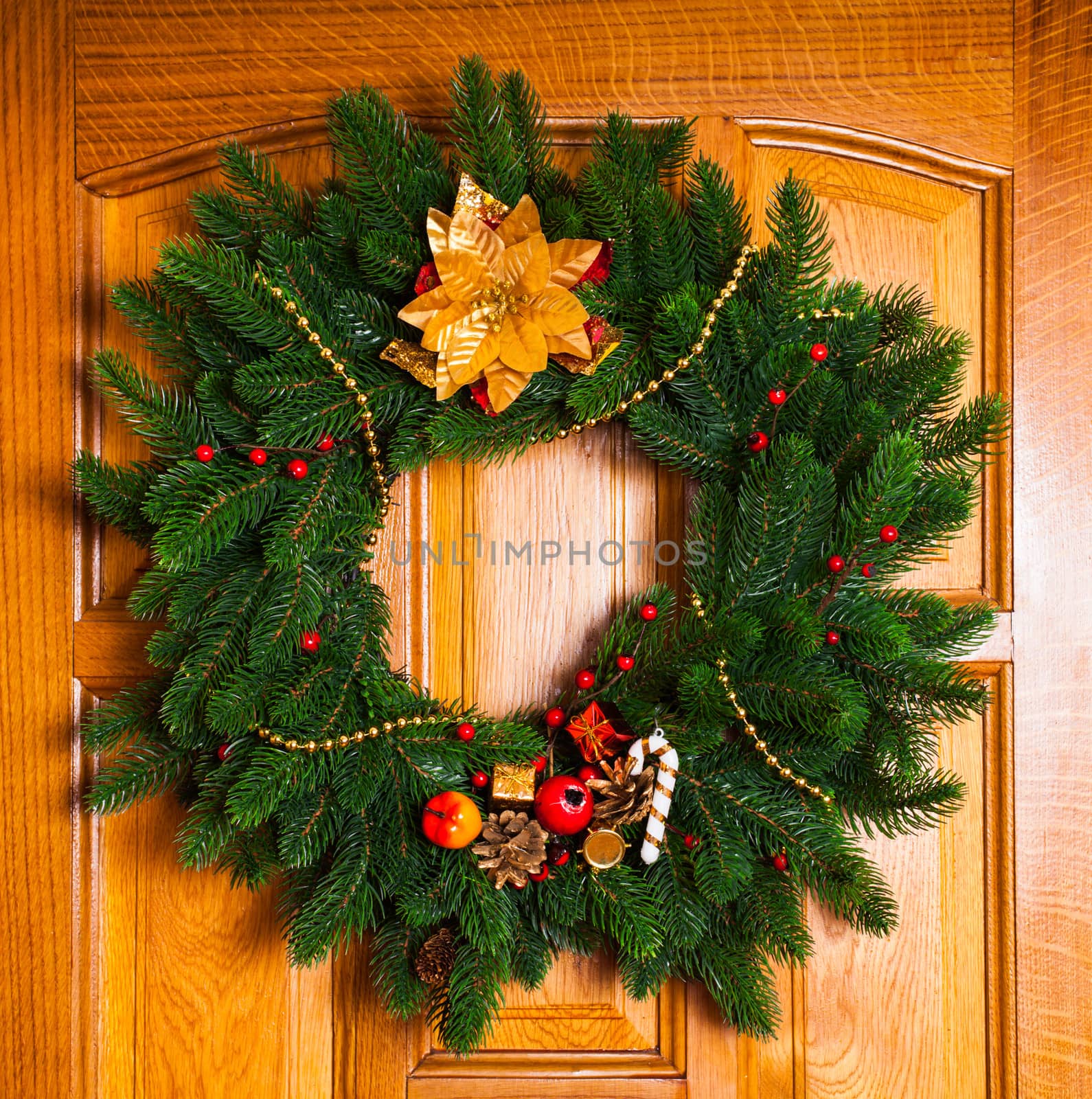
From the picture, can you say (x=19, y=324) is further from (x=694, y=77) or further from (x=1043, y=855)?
(x=1043, y=855)

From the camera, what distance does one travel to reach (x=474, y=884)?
0.74m

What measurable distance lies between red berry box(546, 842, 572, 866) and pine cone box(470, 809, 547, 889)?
0.5 inches

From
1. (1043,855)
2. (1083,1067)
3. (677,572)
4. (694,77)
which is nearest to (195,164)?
(694,77)

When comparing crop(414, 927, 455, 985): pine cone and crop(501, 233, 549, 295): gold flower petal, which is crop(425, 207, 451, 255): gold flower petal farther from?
crop(414, 927, 455, 985): pine cone

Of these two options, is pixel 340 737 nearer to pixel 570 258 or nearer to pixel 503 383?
pixel 503 383

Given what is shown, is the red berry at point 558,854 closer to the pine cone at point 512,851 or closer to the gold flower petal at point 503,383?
the pine cone at point 512,851

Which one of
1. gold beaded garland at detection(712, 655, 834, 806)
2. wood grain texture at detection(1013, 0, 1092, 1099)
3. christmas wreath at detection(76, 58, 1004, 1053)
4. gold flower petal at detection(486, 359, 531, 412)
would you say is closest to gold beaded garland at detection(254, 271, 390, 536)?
christmas wreath at detection(76, 58, 1004, 1053)

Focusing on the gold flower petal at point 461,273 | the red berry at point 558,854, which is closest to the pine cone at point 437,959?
the red berry at point 558,854

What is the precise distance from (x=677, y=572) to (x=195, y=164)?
68 centimetres

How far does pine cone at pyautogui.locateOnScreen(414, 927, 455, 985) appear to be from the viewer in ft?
2.46

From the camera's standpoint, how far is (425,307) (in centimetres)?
77

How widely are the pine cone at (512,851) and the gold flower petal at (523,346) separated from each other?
1.40 feet

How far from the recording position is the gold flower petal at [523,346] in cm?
77

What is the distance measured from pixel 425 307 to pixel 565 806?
1.58ft
